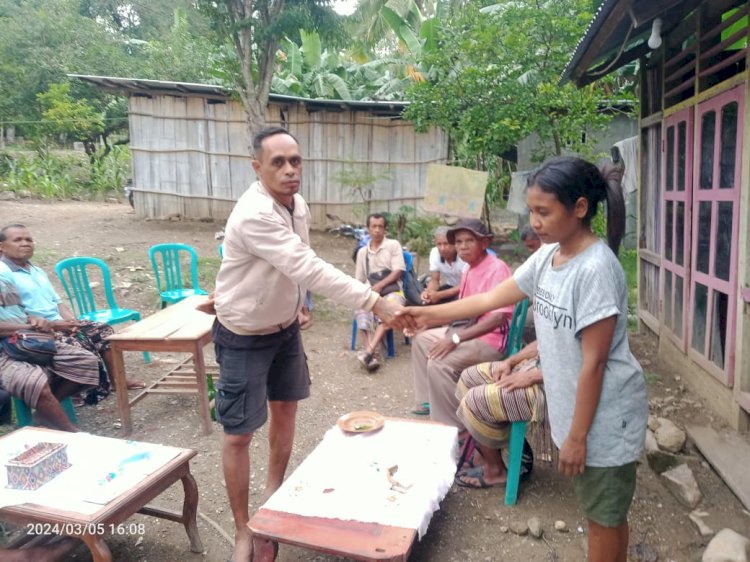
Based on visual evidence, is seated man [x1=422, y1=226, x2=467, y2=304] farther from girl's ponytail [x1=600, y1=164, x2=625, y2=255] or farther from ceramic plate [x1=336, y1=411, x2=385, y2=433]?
girl's ponytail [x1=600, y1=164, x2=625, y2=255]

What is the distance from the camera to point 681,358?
4.35 metres

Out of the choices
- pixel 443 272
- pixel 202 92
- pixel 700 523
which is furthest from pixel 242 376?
pixel 202 92

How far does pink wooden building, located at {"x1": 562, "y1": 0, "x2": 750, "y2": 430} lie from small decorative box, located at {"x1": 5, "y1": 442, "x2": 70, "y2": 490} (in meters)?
3.34

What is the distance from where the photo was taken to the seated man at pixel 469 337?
133 inches

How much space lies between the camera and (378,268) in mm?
5676

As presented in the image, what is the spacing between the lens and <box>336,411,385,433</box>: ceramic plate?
2.94m

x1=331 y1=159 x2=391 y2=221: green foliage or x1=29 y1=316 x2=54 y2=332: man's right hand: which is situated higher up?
x1=331 y1=159 x2=391 y2=221: green foliage

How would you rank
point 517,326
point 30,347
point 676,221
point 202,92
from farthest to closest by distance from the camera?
point 202,92
point 676,221
point 30,347
point 517,326

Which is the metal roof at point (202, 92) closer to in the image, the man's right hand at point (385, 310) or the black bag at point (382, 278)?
the black bag at point (382, 278)

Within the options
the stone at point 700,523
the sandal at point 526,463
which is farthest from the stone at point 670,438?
the sandal at point 526,463

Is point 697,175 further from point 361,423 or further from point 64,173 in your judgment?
point 64,173

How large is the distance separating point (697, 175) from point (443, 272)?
2216 millimetres

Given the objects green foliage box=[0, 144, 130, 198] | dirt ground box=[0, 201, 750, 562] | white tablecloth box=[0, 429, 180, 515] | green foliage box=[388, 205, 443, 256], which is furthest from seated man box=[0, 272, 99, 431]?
green foliage box=[0, 144, 130, 198]

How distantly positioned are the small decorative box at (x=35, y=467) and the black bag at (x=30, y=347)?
4.48 ft
